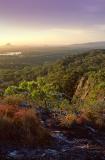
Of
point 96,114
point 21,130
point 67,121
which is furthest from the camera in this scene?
point 96,114

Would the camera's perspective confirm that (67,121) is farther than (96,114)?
No

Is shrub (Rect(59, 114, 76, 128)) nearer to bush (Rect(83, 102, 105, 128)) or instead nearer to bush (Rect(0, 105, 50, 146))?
bush (Rect(83, 102, 105, 128))

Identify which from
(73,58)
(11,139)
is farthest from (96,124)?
(73,58)

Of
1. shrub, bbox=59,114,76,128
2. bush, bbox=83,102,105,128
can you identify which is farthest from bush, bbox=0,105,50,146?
bush, bbox=83,102,105,128

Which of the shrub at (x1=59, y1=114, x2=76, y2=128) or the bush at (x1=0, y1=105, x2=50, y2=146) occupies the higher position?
the bush at (x1=0, y1=105, x2=50, y2=146)

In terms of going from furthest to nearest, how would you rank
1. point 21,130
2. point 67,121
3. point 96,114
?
point 96,114
point 67,121
point 21,130

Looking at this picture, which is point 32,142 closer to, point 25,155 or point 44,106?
point 25,155

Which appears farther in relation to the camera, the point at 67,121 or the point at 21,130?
the point at 67,121

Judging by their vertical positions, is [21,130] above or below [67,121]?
above

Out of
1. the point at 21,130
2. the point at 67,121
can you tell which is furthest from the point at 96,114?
the point at 21,130

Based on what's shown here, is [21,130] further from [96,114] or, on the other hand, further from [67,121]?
[96,114]

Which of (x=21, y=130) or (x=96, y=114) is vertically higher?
(x=21, y=130)

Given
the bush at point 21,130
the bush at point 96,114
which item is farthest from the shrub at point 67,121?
the bush at point 21,130
